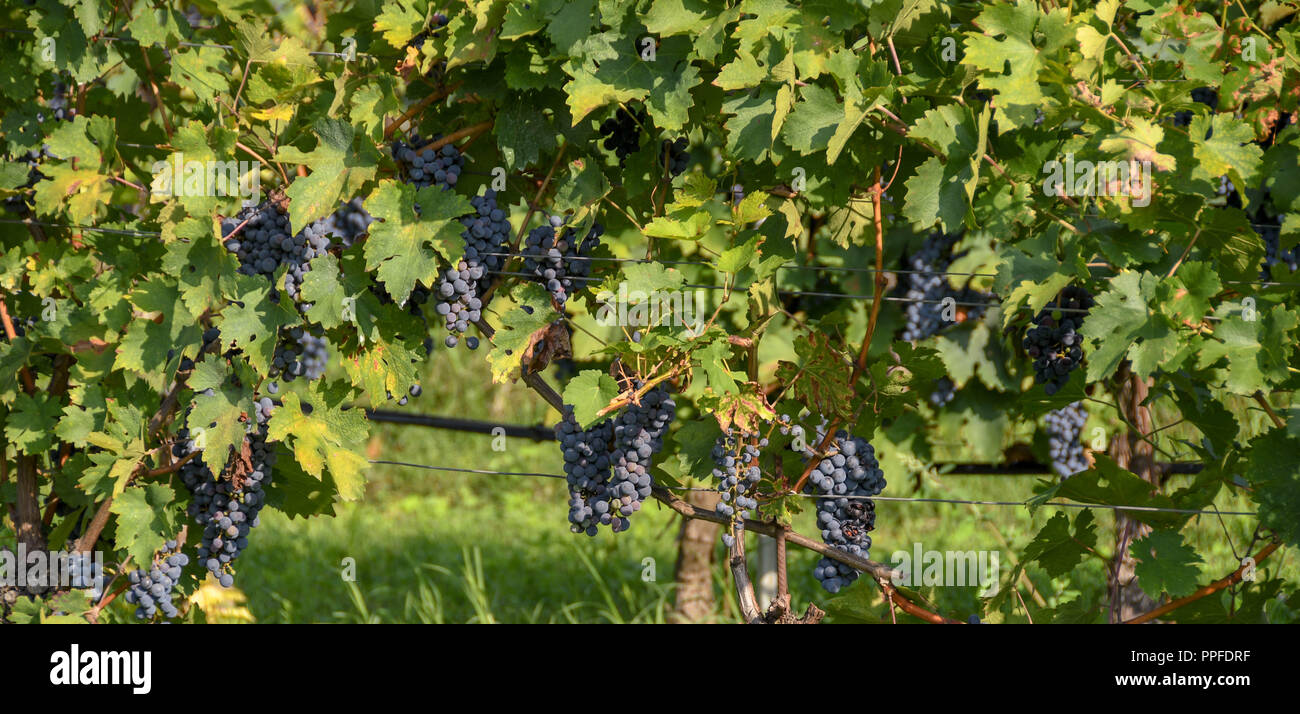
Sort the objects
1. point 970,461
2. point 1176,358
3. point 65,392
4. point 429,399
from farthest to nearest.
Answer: point 429,399
point 970,461
point 65,392
point 1176,358

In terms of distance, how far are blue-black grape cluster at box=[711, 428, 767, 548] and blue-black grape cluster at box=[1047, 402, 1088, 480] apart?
6.22 feet

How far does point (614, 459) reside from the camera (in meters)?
2.54

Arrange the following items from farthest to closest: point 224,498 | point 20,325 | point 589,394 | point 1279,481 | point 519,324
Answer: point 20,325
point 224,498
point 519,324
point 589,394
point 1279,481

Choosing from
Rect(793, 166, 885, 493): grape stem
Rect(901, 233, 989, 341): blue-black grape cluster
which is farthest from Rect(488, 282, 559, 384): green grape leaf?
Rect(901, 233, 989, 341): blue-black grape cluster

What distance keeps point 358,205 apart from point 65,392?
1.19m

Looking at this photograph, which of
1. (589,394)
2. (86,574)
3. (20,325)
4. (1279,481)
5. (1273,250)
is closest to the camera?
(1279,481)

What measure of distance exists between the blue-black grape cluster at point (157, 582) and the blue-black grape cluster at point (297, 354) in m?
0.53

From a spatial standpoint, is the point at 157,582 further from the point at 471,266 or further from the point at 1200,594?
the point at 1200,594

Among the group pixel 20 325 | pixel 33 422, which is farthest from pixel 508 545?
pixel 33 422

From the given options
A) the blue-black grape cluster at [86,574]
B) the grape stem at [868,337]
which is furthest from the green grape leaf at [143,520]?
the grape stem at [868,337]

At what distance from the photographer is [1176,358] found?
215cm

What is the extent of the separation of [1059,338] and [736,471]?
867 mm
